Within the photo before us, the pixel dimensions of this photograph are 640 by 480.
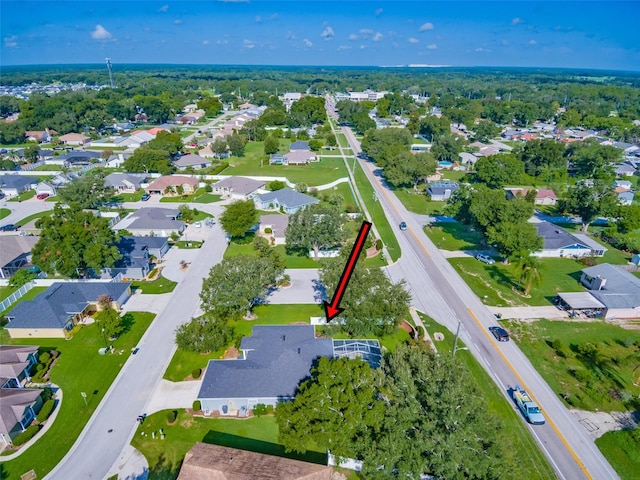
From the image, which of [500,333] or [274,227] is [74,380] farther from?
[500,333]

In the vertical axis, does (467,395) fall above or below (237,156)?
above

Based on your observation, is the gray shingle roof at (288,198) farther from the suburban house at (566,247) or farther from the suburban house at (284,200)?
the suburban house at (566,247)

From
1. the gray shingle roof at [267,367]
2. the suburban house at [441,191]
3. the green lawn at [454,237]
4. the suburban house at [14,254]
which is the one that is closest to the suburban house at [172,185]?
the suburban house at [14,254]

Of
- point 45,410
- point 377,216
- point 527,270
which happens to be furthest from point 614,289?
point 45,410

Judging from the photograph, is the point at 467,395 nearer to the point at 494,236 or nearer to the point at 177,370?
the point at 177,370

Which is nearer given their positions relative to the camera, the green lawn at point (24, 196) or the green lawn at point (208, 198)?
the green lawn at point (24, 196)

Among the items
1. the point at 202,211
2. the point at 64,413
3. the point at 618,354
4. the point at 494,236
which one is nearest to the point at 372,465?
the point at 64,413

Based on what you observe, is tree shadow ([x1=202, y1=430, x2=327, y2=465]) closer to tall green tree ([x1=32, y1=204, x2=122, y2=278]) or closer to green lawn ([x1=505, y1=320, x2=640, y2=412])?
green lawn ([x1=505, y1=320, x2=640, y2=412])
